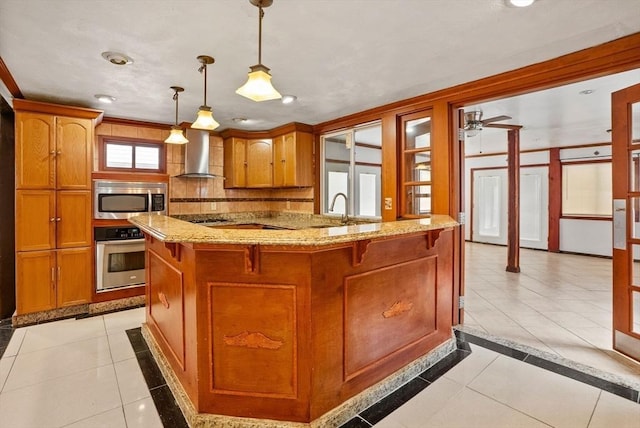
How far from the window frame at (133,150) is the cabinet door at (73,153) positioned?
25.5 inches

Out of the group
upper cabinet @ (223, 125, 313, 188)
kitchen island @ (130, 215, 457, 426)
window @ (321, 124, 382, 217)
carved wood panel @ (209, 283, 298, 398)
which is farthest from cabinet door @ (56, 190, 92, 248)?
window @ (321, 124, 382, 217)

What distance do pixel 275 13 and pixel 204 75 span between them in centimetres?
116

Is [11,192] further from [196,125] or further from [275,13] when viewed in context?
[275,13]

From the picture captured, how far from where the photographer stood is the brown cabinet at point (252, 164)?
5070 mm

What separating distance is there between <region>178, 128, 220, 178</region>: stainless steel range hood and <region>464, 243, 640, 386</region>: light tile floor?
3.95 metres

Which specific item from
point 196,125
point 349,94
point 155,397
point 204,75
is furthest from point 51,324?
point 349,94

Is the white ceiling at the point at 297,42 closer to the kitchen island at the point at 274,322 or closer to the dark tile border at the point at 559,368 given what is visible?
the kitchen island at the point at 274,322

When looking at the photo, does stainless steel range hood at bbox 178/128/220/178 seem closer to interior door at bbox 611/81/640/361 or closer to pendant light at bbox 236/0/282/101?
pendant light at bbox 236/0/282/101

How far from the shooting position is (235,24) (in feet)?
6.48

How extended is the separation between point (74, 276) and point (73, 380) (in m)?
1.70

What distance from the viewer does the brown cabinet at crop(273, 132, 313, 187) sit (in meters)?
4.66

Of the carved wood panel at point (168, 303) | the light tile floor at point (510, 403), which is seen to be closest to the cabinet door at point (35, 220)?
the carved wood panel at point (168, 303)

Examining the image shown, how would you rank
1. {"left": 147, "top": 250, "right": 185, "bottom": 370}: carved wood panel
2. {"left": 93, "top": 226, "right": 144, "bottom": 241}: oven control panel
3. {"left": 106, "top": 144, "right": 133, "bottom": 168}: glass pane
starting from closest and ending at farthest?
{"left": 147, "top": 250, "right": 185, "bottom": 370}: carved wood panel, {"left": 93, "top": 226, "right": 144, "bottom": 241}: oven control panel, {"left": 106, "top": 144, "right": 133, "bottom": 168}: glass pane

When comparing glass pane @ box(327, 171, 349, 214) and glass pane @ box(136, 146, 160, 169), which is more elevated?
glass pane @ box(136, 146, 160, 169)
